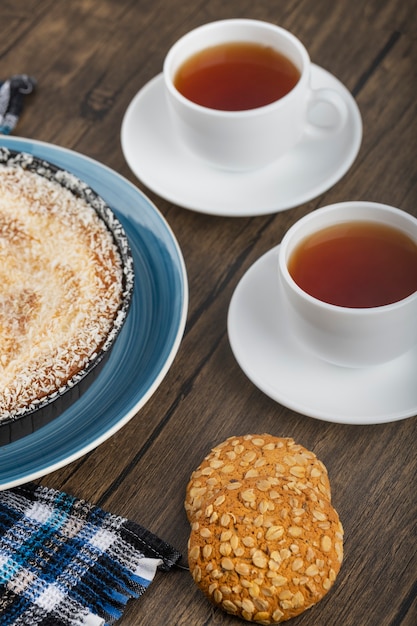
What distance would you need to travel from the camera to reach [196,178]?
4.95ft

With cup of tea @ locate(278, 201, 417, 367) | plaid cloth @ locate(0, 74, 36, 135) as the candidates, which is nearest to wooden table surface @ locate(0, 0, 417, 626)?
plaid cloth @ locate(0, 74, 36, 135)

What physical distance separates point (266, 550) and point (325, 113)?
32.9 inches

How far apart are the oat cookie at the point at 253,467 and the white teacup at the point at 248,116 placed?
0.52 metres

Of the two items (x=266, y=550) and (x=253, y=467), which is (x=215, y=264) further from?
(x=266, y=550)

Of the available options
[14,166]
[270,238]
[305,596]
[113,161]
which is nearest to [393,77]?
[270,238]

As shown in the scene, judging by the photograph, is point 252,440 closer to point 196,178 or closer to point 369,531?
point 369,531

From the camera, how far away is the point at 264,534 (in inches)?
40.4

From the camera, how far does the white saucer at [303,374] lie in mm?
1164

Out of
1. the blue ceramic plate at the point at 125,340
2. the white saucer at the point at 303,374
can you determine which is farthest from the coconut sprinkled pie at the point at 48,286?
the white saucer at the point at 303,374

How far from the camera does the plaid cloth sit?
5.35ft

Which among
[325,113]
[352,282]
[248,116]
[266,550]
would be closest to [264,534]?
[266,550]

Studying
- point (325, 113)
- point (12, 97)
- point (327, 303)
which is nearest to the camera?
point (327, 303)

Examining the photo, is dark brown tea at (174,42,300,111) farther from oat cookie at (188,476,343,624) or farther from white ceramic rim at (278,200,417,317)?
oat cookie at (188,476,343,624)

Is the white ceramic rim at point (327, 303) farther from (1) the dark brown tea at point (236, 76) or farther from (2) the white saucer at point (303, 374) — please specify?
(1) the dark brown tea at point (236, 76)
